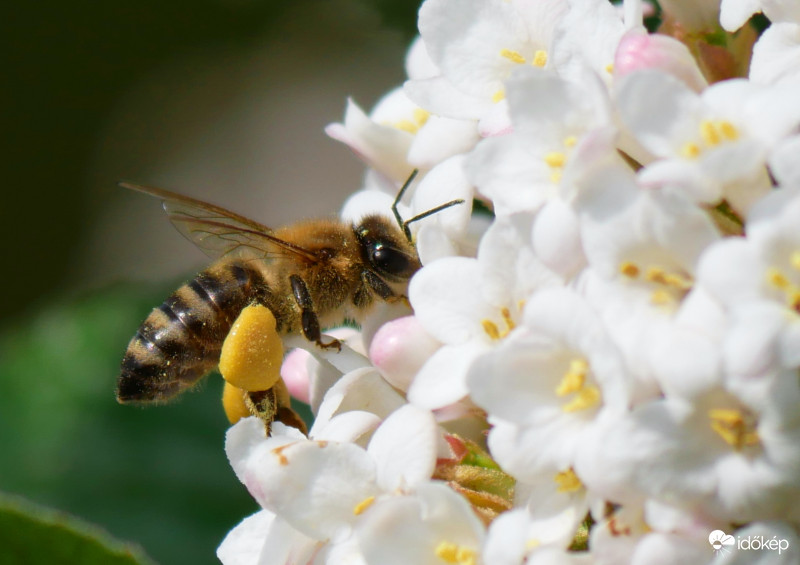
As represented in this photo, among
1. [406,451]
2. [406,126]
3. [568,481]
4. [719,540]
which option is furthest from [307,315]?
[719,540]

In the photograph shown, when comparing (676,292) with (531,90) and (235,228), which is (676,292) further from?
(235,228)

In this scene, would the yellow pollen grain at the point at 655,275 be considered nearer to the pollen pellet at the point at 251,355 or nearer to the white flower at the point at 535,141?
the white flower at the point at 535,141

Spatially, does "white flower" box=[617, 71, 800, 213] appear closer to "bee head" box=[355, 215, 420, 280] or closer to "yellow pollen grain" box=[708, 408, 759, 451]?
"yellow pollen grain" box=[708, 408, 759, 451]

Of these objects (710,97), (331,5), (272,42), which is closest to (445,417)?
(710,97)

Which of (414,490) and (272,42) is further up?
(414,490)

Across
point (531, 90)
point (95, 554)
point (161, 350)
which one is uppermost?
point (531, 90)

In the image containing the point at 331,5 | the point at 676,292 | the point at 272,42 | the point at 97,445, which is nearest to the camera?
the point at 676,292

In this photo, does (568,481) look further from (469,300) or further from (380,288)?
(380,288)
